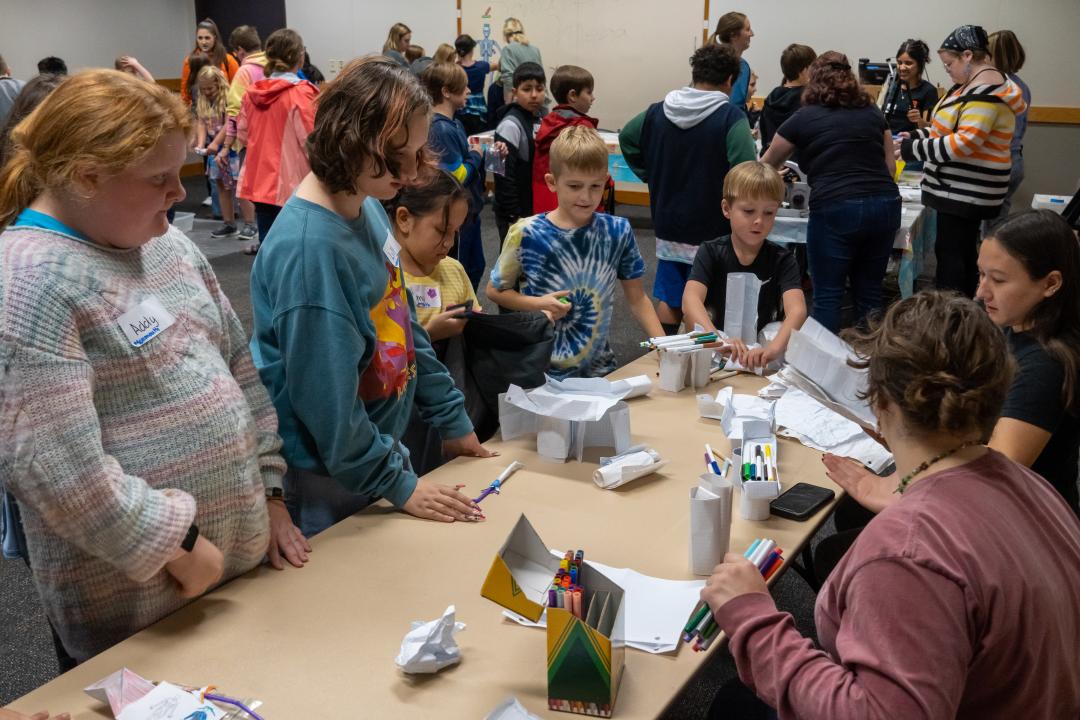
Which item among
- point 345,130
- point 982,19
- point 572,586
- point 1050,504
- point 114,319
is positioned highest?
point 982,19

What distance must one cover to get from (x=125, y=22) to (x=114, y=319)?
1004cm

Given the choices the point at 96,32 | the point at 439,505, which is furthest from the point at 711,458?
the point at 96,32

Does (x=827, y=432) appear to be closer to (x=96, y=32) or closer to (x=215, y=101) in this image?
(x=215, y=101)

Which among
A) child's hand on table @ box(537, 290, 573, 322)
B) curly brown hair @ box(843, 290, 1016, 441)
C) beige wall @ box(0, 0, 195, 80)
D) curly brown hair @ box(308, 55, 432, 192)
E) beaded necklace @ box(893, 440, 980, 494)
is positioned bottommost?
child's hand on table @ box(537, 290, 573, 322)

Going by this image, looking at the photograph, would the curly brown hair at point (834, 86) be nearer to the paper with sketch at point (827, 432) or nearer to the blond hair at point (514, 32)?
the paper with sketch at point (827, 432)

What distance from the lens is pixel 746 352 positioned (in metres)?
2.48

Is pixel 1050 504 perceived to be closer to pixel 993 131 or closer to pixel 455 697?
pixel 455 697

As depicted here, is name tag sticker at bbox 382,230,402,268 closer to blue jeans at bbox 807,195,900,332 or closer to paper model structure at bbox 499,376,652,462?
paper model structure at bbox 499,376,652,462

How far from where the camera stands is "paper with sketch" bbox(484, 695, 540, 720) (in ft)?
3.82

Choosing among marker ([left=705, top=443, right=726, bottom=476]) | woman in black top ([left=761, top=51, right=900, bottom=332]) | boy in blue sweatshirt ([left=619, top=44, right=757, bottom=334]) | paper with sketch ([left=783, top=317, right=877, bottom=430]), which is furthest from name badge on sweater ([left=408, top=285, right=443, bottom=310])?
woman in black top ([left=761, top=51, right=900, bottom=332])

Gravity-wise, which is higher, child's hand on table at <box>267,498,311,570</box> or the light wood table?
child's hand on table at <box>267,498,311,570</box>

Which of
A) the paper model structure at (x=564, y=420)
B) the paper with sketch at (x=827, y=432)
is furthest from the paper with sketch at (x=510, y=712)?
the paper with sketch at (x=827, y=432)

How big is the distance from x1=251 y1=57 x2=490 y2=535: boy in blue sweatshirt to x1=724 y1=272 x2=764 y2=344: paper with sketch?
120 centimetres

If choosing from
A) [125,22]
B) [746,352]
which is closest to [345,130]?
[746,352]
